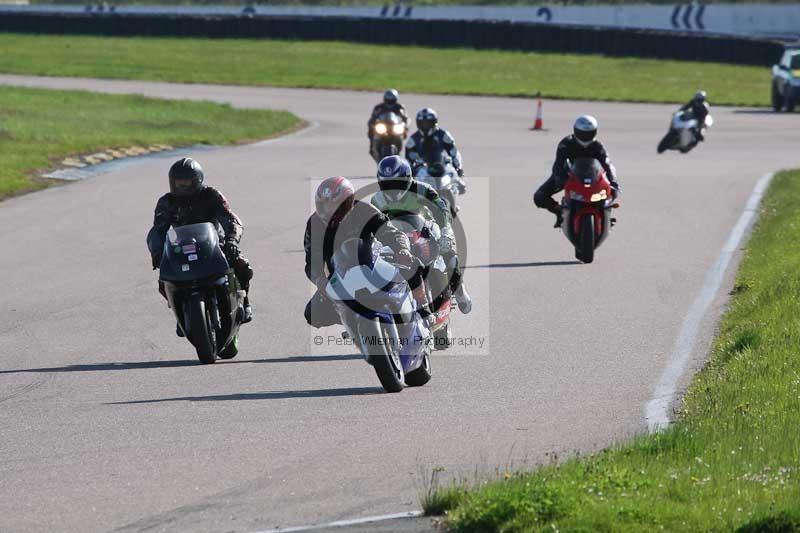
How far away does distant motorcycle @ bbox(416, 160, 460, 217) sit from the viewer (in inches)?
656

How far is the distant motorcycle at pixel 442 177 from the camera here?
1666cm

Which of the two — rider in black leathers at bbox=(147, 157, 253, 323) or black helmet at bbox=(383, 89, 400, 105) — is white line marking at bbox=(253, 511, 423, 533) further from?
black helmet at bbox=(383, 89, 400, 105)

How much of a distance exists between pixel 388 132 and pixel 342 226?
14915mm

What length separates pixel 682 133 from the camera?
2980 centimetres

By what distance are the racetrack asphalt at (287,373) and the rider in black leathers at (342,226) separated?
35.3 inches

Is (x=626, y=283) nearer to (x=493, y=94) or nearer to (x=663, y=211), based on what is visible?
(x=663, y=211)

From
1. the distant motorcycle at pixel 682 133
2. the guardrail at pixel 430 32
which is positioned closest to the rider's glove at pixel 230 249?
the distant motorcycle at pixel 682 133

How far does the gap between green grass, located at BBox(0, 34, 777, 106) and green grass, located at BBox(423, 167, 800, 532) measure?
35609mm

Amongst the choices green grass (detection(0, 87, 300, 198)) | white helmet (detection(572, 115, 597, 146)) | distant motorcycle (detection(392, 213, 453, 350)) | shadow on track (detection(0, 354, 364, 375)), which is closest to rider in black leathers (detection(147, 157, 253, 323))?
shadow on track (detection(0, 354, 364, 375))

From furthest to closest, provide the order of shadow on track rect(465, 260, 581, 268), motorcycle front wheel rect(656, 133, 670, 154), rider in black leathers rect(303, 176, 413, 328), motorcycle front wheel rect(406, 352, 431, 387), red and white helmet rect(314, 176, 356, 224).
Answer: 1. motorcycle front wheel rect(656, 133, 670, 154)
2. shadow on track rect(465, 260, 581, 268)
3. motorcycle front wheel rect(406, 352, 431, 387)
4. red and white helmet rect(314, 176, 356, 224)
5. rider in black leathers rect(303, 176, 413, 328)

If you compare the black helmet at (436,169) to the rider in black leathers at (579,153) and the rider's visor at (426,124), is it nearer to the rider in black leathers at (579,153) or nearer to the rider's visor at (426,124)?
the rider's visor at (426,124)

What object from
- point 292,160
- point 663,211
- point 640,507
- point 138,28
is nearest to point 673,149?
point 292,160

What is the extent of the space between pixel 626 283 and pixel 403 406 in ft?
19.2

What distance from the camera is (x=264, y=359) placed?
11008 millimetres
